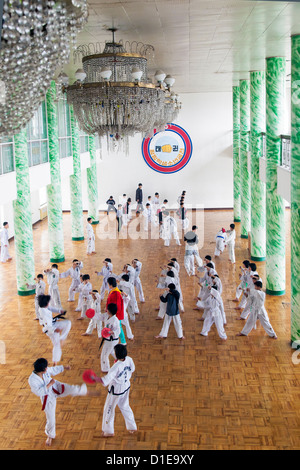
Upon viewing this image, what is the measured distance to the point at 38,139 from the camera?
567 inches

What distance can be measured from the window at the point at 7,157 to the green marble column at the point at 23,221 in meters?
0.13

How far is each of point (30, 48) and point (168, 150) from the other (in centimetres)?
2187

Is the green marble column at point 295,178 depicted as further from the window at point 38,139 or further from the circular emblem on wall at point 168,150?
the circular emblem on wall at point 168,150

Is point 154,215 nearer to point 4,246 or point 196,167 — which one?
point 196,167

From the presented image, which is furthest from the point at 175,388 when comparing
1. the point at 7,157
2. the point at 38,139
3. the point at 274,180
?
the point at 38,139

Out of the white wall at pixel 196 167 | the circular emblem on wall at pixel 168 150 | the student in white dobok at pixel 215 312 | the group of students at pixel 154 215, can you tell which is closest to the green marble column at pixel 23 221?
the student in white dobok at pixel 215 312

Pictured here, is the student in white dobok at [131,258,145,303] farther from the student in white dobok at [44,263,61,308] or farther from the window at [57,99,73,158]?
the window at [57,99,73,158]

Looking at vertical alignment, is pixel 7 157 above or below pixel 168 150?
below

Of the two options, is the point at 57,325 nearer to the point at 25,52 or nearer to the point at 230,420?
the point at 230,420

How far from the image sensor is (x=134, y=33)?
9.23 meters

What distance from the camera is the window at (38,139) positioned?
13.8m

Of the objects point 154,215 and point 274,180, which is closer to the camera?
point 274,180

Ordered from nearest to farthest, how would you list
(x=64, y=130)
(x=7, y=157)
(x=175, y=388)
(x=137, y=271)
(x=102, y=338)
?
(x=175, y=388) → (x=102, y=338) → (x=137, y=271) → (x=7, y=157) → (x=64, y=130)

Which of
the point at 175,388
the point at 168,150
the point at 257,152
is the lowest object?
the point at 175,388
